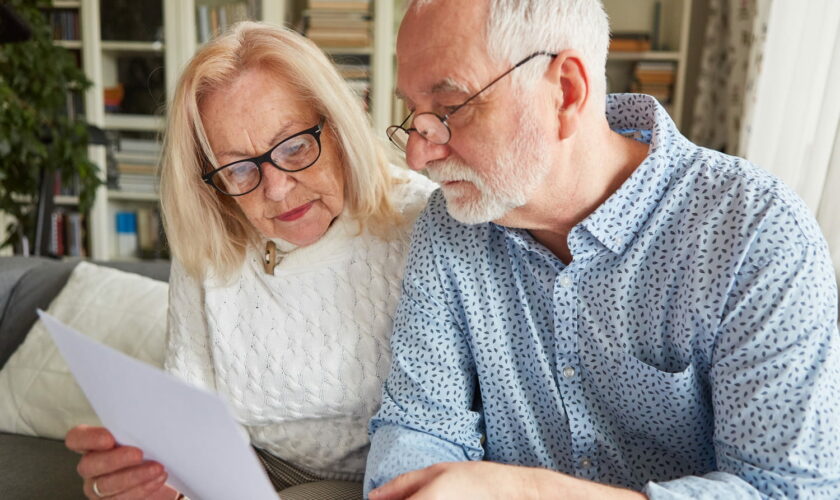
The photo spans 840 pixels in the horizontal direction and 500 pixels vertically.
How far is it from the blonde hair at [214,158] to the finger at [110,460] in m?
0.36

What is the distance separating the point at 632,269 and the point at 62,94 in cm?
299

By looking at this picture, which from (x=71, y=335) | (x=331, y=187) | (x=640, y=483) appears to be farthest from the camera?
(x=331, y=187)

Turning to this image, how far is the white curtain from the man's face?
1.16m

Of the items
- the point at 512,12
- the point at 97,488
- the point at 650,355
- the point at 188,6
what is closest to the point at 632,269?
the point at 650,355

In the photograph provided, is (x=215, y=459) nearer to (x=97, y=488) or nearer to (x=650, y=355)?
(x=97, y=488)

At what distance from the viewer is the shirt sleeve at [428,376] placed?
1.10 m

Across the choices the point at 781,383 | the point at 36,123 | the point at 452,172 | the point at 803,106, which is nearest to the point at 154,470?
the point at 452,172

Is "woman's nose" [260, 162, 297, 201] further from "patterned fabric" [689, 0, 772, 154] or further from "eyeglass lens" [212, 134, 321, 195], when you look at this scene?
"patterned fabric" [689, 0, 772, 154]

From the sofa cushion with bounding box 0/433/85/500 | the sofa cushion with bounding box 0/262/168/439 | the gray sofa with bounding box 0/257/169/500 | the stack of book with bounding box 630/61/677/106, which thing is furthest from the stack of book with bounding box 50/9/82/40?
the stack of book with bounding box 630/61/677/106

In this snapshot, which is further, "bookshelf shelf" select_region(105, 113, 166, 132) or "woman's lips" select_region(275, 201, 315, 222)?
"bookshelf shelf" select_region(105, 113, 166, 132)

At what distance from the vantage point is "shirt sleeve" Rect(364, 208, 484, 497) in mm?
1103

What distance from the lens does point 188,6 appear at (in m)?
3.72

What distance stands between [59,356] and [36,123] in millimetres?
1555

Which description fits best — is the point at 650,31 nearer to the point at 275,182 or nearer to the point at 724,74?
the point at 724,74
